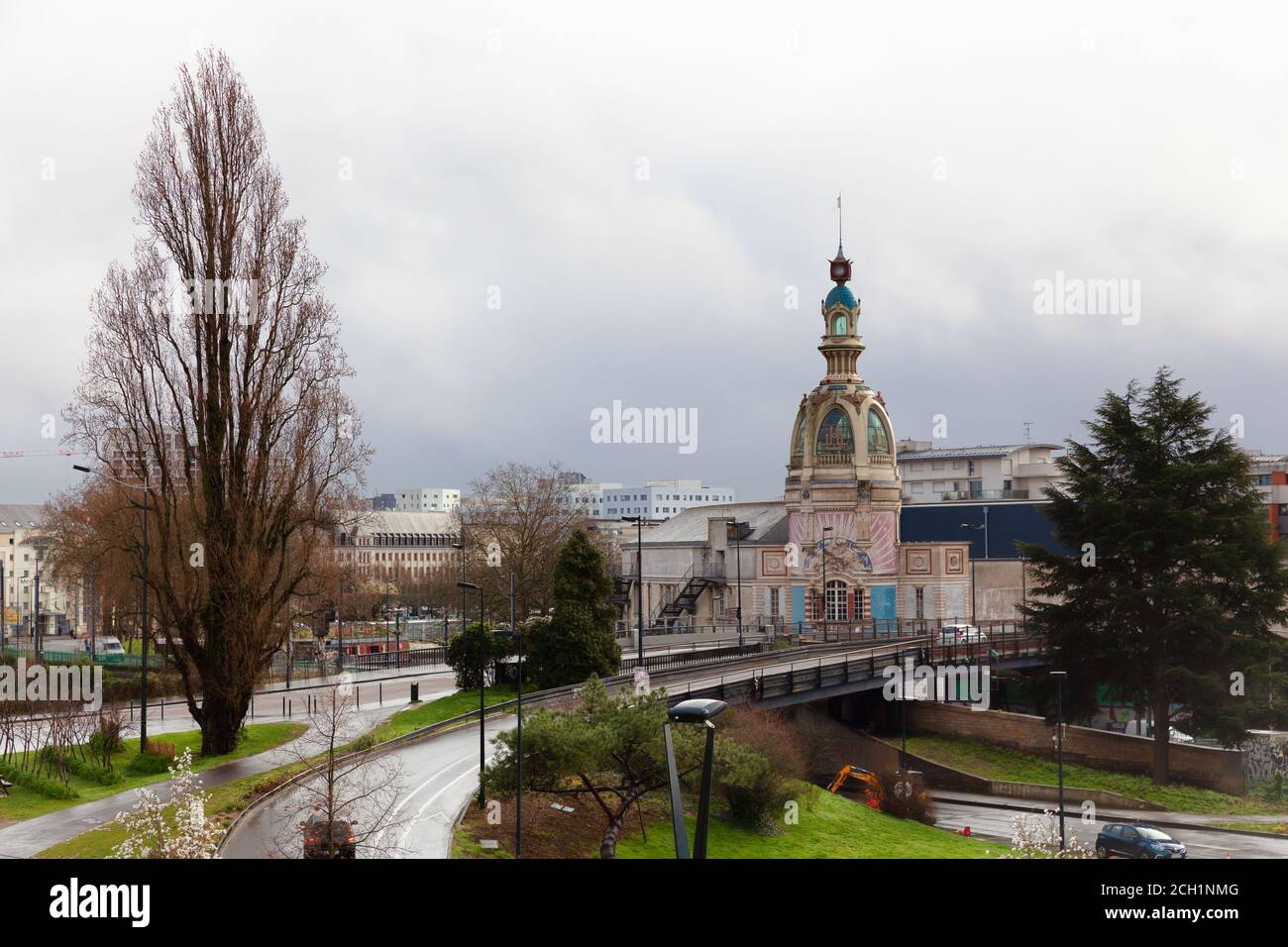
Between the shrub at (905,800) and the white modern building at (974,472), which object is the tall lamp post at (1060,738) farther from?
the white modern building at (974,472)

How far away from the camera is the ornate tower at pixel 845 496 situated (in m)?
78.2

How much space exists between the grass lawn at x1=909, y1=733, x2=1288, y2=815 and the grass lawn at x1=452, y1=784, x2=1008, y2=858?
10756 mm

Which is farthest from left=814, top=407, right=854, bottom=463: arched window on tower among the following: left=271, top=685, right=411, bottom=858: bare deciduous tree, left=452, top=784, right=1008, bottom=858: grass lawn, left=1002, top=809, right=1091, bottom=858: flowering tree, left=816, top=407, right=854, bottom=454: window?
left=1002, top=809, right=1091, bottom=858: flowering tree

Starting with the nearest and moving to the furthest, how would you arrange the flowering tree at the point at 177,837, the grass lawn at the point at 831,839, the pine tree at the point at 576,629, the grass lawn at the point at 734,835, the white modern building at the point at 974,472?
the flowering tree at the point at 177,837
the grass lawn at the point at 734,835
the grass lawn at the point at 831,839
the pine tree at the point at 576,629
the white modern building at the point at 974,472

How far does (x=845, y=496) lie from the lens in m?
78.2

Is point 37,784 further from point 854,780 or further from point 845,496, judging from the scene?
point 845,496

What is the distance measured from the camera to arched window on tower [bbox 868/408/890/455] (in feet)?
258

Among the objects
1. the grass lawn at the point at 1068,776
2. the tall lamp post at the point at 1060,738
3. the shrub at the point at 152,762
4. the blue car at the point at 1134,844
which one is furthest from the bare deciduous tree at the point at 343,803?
the grass lawn at the point at 1068,776

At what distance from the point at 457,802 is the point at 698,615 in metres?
58.8

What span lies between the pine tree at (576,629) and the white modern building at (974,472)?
55.3 metres

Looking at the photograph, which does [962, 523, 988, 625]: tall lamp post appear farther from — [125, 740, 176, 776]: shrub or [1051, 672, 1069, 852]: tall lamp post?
[125, 740, 176, 776]: shrub

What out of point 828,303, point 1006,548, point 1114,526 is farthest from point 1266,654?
point 828,303
